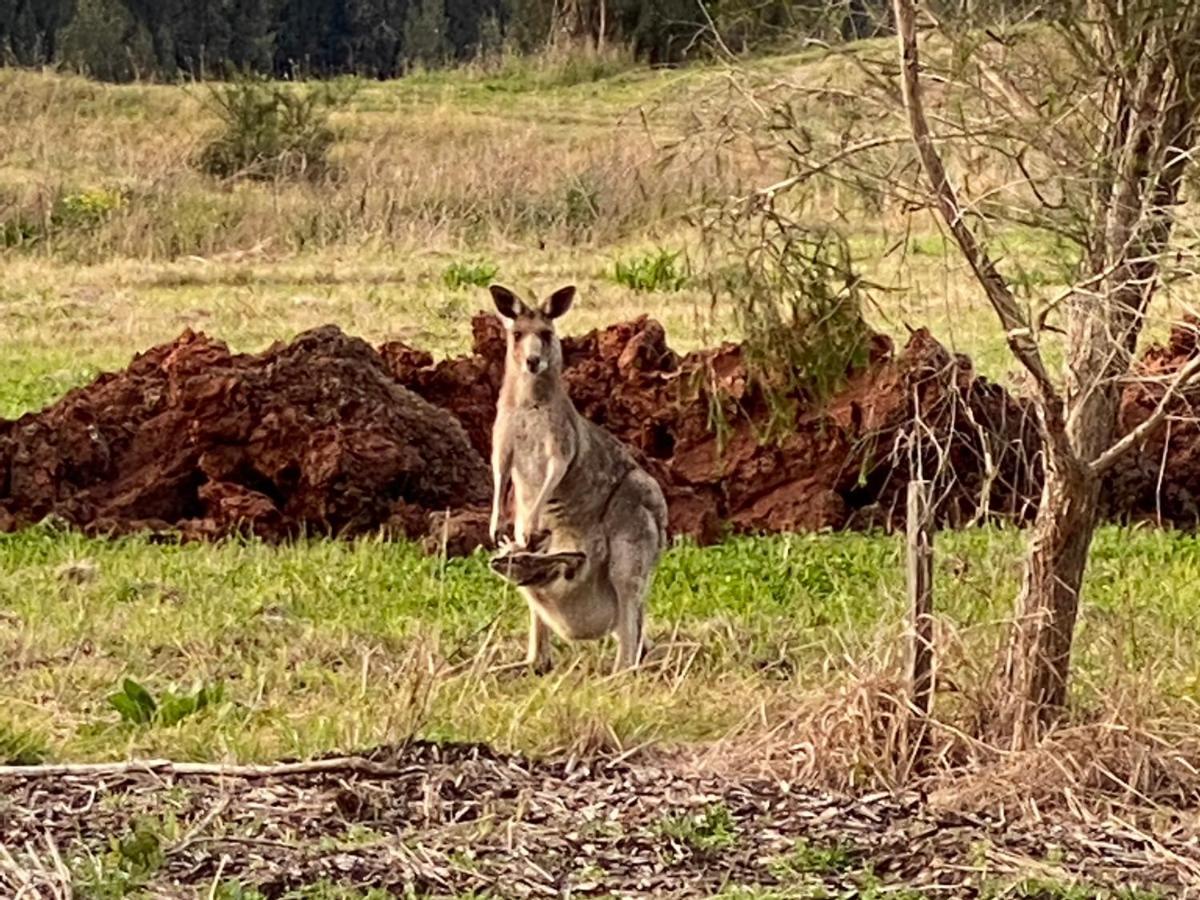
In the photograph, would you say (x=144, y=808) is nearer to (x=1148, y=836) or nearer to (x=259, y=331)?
(x=1148, y=836)

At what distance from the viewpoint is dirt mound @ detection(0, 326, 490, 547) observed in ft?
35.1

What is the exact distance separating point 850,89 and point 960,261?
656 millimetres

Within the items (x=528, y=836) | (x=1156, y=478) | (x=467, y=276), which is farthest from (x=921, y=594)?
(x=467, y=276)

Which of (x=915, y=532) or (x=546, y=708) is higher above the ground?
(x=915, y=532)

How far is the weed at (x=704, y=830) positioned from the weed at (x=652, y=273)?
514 inches

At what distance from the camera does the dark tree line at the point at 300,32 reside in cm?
4038

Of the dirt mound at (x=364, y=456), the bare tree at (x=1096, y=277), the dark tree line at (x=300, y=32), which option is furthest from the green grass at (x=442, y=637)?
the dark tree line at (x=300, y=32)

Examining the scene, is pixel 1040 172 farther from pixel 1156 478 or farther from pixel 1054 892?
pixel 1156 478

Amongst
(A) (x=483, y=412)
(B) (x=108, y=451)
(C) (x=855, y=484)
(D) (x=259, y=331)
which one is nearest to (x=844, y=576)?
(C) (x=855, y=484)

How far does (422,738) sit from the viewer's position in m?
6.31

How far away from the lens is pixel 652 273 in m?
19.0

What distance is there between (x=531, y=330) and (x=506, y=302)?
150 millimetres

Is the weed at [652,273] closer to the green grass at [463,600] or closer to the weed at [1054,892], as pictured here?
the green grass at [463,600]

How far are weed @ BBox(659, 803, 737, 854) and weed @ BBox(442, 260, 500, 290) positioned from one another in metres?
13.6
